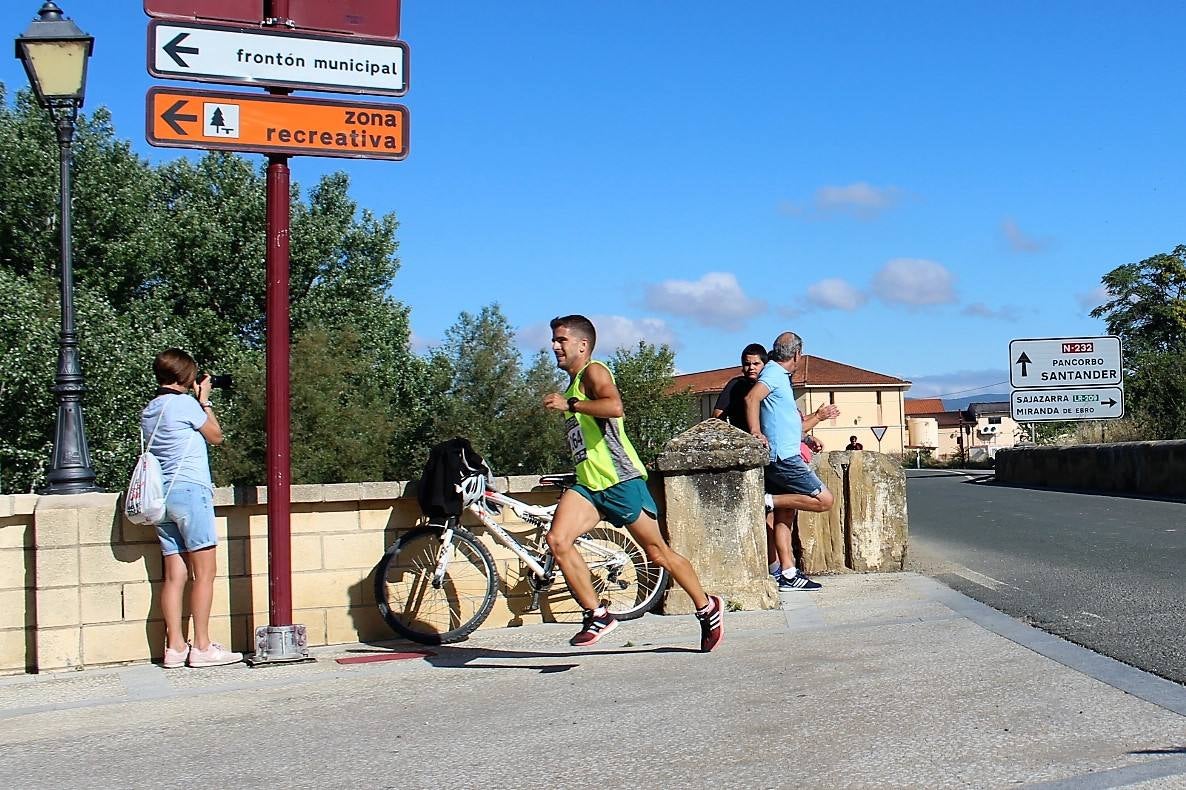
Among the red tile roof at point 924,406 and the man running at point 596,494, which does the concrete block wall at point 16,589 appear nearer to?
the man running at point 596,494

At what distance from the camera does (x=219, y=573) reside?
7.14 m

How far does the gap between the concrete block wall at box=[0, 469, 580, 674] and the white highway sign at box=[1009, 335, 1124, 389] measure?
25.1 m

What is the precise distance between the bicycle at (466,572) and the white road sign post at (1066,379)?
80.8ft

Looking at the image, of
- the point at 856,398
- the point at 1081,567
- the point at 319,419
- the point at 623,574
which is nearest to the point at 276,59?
the point at 623,574

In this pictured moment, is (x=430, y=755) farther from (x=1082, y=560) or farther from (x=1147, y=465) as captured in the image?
(x=1147, y=465)

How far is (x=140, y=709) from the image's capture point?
228 inches

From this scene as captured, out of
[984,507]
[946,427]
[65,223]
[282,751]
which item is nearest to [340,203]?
[984,507]

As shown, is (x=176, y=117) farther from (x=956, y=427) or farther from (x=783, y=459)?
(x=956, y=427)

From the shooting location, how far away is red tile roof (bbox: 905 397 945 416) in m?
165

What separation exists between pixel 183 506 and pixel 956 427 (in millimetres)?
154191

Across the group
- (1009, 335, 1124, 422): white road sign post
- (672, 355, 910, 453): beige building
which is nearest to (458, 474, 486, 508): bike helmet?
(1009, 335, 1124, 422): white road sign post

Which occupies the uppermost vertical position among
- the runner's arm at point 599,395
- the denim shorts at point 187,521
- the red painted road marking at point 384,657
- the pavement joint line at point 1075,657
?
the runner's arm at point 599,395

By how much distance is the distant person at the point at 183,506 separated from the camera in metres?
6.72

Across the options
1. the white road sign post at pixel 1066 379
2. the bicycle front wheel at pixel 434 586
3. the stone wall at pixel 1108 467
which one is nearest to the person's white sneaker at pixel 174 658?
the bicycle front wheel at pixel 434 586
